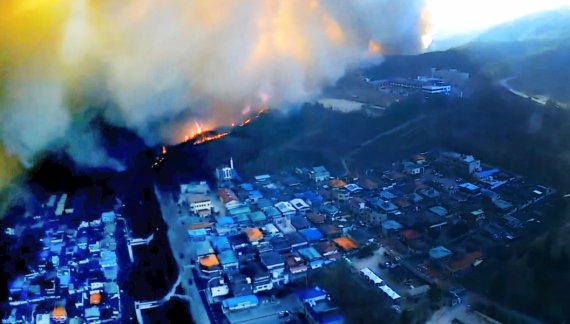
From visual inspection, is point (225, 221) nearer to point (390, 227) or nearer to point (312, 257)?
point (312, 257)

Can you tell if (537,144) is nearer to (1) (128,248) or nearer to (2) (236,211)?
(2) (236,211)

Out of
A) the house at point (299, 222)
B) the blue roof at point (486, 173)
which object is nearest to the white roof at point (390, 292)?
the house at point (299, 222)

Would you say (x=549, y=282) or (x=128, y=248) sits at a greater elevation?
(x=128, y=248)

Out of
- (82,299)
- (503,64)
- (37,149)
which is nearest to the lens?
(82,299)

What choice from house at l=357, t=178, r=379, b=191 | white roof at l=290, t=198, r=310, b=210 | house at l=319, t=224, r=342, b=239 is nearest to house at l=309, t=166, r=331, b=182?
house at l=357, t=178, r=379, b=191

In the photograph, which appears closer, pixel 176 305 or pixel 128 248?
pixel 176 305

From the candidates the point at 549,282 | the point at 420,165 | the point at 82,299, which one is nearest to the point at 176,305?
the point at 82,299

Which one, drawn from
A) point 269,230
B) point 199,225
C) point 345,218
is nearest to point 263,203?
point 269,230
